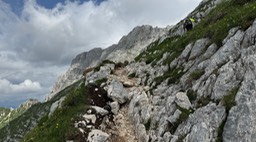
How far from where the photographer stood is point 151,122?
956 inches

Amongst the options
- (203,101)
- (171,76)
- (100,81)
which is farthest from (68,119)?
(203,101)

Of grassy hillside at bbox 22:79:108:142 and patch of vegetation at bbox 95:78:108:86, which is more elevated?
patch of vegetation at bbox 95:78:108:86

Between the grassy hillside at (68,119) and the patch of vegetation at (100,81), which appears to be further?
the patch of vegetation at (100,81)

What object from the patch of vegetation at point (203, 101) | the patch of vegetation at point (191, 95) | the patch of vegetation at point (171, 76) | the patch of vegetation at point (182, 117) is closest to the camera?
Result: the patch of vegetation at point (203, 101)

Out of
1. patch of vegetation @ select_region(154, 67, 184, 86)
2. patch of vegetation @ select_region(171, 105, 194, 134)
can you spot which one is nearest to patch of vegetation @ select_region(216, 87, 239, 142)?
patch of vegetation @ select_region(171, 105, 194, 134)

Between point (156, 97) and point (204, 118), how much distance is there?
8.97m

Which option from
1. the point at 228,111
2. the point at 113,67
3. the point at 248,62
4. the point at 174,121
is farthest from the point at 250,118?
the point at 113,67

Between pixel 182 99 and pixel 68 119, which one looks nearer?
pixel 182 99

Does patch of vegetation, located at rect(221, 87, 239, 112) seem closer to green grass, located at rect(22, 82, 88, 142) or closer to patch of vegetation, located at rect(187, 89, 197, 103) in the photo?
patch of vegetation, located at rect(187, 89, 197, 103)

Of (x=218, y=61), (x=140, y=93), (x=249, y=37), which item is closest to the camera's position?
(x=249, y=37)

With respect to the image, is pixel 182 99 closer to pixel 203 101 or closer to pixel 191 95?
pixel 191 95

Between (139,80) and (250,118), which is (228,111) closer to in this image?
(250,118)

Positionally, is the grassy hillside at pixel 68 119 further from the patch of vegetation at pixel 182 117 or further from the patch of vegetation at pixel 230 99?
the patch of vegetation at pixel 230 99

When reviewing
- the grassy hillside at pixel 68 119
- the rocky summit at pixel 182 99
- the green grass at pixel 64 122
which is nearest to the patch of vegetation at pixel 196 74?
the rocky summit at pixel 182 99
